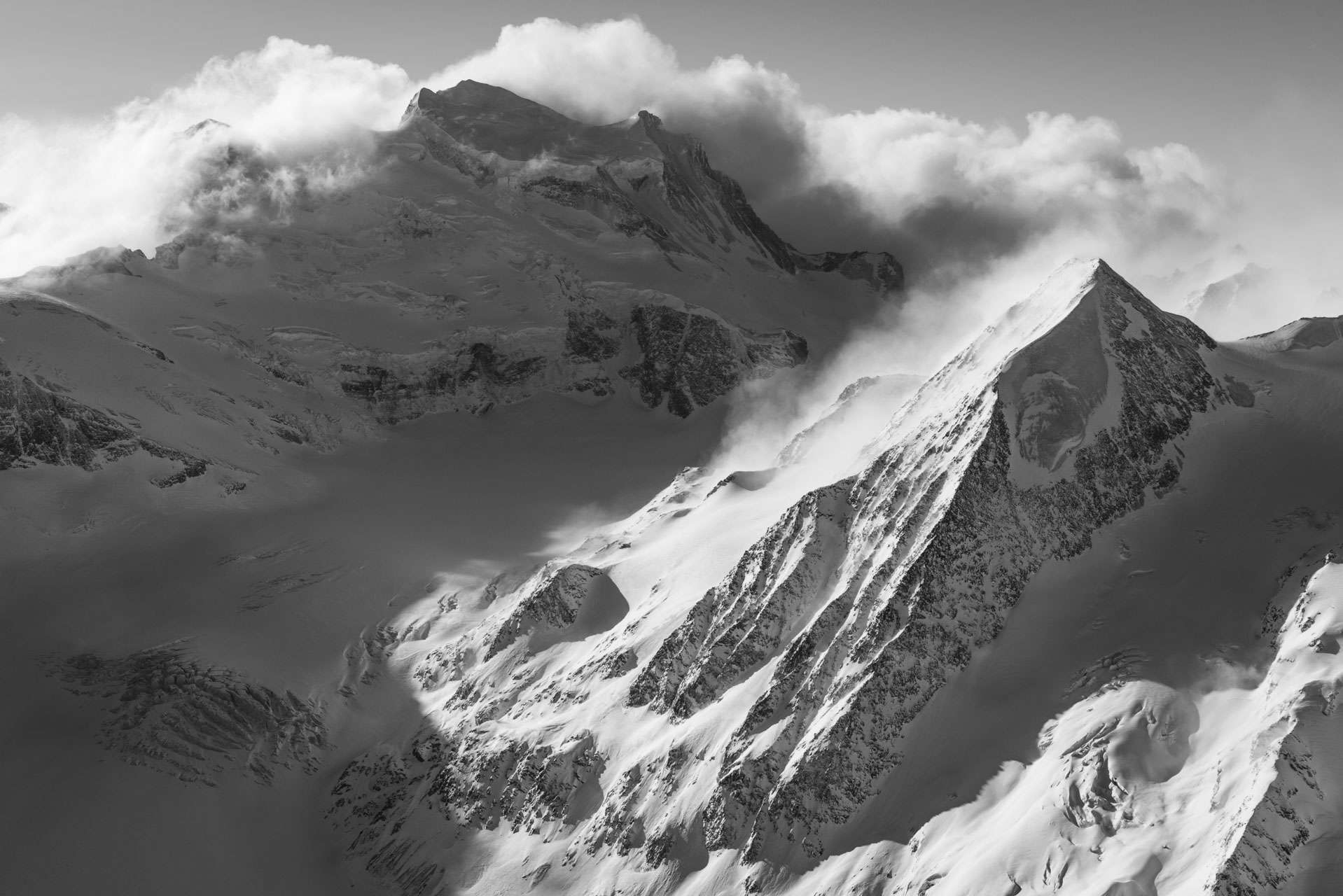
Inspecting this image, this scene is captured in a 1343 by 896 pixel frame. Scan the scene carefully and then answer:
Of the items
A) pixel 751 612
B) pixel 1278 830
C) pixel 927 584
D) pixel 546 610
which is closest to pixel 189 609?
pixel 546 610

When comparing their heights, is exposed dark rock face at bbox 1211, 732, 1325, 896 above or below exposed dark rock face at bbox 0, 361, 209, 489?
below

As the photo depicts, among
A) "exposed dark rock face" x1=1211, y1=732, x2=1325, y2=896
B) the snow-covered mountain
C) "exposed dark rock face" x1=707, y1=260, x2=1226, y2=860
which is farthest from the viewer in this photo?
"exposed dark rock face" x1=707, y1=260, x2=1226, y2=860

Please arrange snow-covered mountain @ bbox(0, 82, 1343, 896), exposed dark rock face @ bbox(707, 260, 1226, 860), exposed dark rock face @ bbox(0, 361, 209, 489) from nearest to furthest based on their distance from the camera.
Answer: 1. snow-covered mountain @ bbox(0, 82, 1343, 896)
2. exposed dark rock face @ bbox(707, 260, 1226, 860)
3. exposed dark rock face @ bbox(0, 361, 209, 489)

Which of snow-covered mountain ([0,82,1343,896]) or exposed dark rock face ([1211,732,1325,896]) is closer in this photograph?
exposed dark rock face ([1211,732,1325,896])

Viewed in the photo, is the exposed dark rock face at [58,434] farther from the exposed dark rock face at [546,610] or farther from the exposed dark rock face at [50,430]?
the exposed dark rock face at [546,610]

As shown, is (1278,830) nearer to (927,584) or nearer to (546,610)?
(927,584)

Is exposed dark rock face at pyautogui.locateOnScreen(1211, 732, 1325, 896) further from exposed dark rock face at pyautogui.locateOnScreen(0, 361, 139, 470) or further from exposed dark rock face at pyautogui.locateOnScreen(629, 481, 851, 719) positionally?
exposed dark rock face at pyautogui.locateOnScreen(0, 361, 139, 470)

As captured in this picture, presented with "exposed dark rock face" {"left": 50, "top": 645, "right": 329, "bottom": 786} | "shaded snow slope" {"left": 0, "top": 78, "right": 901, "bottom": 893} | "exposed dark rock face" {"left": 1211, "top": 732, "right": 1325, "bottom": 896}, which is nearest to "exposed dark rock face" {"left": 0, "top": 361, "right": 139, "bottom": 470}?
"shaded snow slope" {"left": 0, "top": 78, "right": 901, "bottom": 893}
